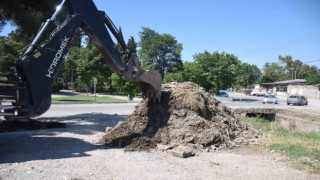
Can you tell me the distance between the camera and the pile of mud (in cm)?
1131

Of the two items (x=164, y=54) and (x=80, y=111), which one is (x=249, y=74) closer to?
(x=164, y=54)

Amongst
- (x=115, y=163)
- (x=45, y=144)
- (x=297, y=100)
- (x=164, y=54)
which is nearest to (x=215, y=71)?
(x=297, y=100)

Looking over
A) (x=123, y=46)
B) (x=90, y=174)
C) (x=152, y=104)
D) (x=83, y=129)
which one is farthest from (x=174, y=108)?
(x=90, y=174)

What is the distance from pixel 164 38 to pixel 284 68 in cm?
6230

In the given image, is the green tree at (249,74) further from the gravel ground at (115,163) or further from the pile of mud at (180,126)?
the gravel ground at (115,163)

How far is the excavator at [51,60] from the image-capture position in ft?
29.7

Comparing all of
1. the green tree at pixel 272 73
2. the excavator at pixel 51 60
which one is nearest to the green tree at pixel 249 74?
the green tree at pixel 272 73

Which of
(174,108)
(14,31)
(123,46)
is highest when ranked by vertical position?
(14,31)

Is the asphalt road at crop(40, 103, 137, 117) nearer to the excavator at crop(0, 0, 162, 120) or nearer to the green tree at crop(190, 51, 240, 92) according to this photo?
the excavator at crop(0, 0, 162, 120)

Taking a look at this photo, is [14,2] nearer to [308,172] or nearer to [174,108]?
[174,108]

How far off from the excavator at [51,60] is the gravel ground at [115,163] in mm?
1175

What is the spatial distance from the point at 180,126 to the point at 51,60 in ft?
14.4

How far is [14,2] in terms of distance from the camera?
16.0m

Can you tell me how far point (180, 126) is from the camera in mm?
11914
